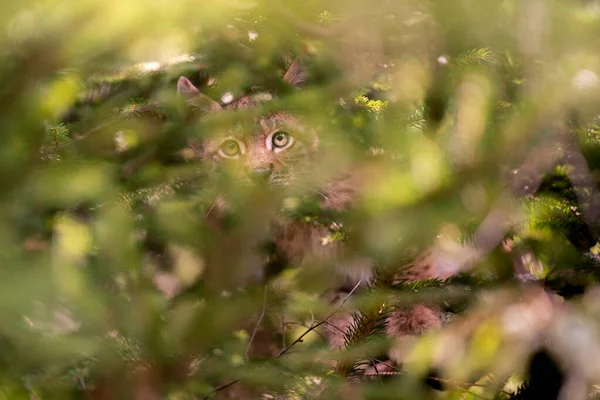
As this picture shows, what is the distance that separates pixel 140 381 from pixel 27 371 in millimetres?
160

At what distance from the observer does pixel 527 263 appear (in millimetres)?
773

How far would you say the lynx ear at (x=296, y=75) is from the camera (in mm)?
987

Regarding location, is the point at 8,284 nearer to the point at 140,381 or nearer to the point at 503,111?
the point at 140,381

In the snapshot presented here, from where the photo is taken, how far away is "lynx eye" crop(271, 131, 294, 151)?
1.24 meters

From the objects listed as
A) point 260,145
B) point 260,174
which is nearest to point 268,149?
point 260,145

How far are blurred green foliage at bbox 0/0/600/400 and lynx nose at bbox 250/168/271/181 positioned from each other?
4.9 inches

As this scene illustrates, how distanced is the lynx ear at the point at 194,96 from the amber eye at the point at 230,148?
0.57 feet

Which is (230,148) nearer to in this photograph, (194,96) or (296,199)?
(194,96)

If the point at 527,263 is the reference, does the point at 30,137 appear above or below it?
above

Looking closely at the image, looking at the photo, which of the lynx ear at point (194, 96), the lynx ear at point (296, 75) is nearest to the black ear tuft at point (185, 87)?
the lynx ear at point (194, 96)

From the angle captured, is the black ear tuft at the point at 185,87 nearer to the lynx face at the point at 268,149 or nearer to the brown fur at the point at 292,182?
the brown fur at the point at 292,182

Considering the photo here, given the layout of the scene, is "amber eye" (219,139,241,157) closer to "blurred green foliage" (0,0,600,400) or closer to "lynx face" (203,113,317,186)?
"lynx face" (203,113,317,186)

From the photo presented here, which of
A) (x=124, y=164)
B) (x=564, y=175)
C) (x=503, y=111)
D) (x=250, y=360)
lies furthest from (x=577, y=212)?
(x=124, y=164)

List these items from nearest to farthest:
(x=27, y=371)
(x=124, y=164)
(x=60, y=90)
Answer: (x=27, y=371), (x=60, y=90), (x=124, y=164)
